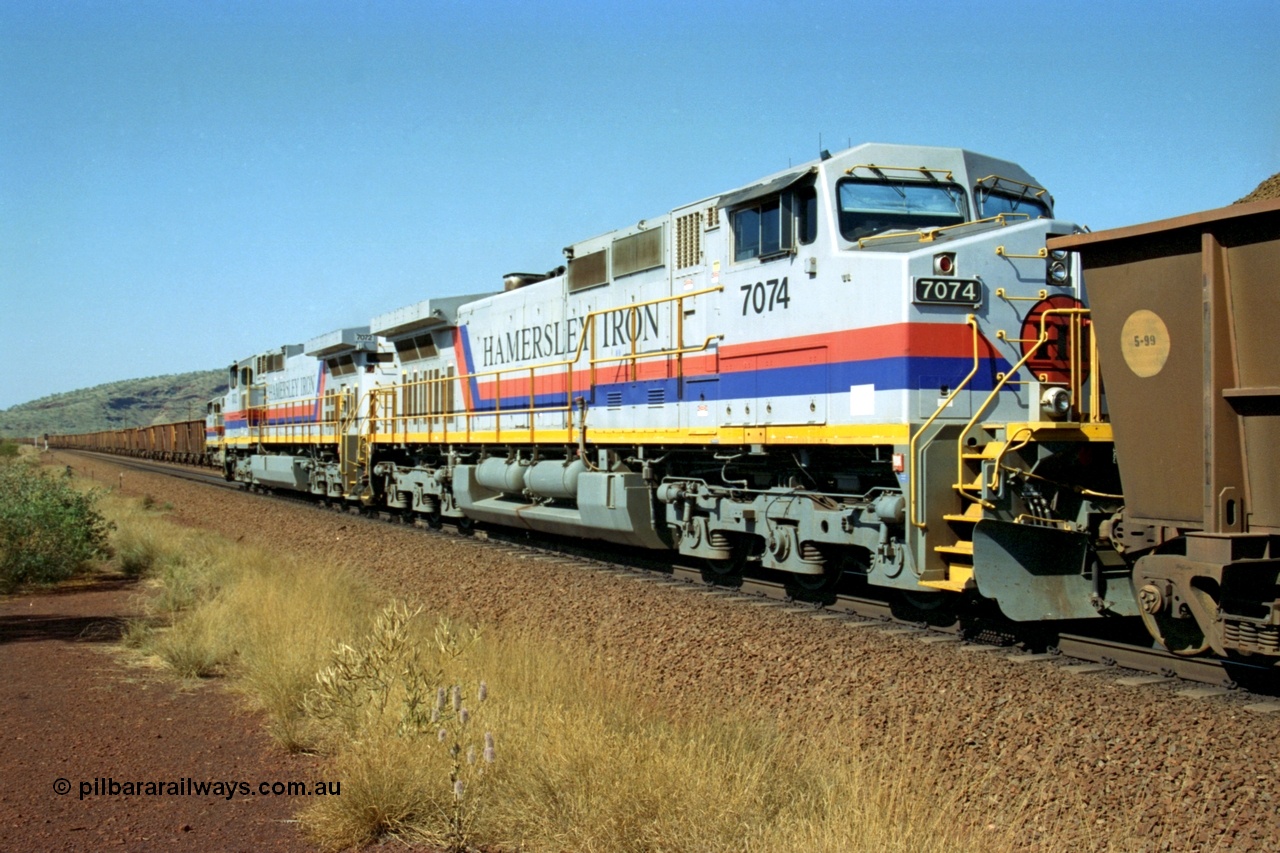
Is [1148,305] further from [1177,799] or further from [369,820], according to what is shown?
[369,820]

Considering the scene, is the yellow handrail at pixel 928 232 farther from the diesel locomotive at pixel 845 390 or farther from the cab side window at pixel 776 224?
the cab side window at pixel 776 224

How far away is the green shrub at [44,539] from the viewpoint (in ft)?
42.3

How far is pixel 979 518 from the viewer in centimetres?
794

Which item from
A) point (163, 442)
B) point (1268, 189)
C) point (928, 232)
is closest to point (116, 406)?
point (163, 442)

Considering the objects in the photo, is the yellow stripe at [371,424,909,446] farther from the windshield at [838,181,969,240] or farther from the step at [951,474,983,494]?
the windshield at [838,181,969,240]

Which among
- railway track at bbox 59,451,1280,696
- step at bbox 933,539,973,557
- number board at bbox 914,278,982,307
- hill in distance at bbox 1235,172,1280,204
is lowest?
railway track at bbox 59,451,1280,696

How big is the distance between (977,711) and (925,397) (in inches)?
120

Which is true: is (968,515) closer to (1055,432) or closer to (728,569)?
(1055,432)

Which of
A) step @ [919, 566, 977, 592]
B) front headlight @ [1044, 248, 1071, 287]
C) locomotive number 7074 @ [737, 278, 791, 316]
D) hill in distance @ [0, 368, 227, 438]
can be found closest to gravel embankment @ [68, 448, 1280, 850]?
step @ [919, 566, 977, 592]

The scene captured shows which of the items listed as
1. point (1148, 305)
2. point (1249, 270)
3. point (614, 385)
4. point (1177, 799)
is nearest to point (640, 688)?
point (1177, 799)

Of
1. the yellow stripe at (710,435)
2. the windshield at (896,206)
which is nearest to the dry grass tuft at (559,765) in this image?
the yellow stripe at (710,435)

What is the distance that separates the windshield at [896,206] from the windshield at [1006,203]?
0.78 ft

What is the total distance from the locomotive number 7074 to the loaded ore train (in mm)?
28

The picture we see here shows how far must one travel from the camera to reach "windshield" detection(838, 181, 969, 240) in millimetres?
9445
